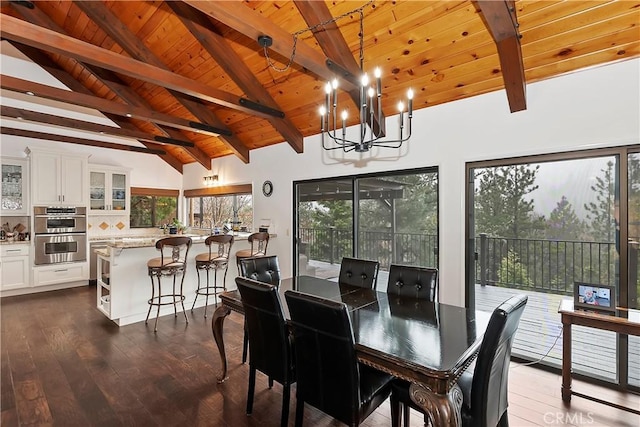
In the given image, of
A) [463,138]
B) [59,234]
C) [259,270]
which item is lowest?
[259,270]

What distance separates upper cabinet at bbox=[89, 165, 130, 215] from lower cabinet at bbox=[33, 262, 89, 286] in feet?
3.64

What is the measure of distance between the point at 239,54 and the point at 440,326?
374cm

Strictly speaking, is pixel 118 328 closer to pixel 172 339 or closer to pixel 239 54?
pixel 172 339

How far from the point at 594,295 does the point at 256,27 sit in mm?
3410

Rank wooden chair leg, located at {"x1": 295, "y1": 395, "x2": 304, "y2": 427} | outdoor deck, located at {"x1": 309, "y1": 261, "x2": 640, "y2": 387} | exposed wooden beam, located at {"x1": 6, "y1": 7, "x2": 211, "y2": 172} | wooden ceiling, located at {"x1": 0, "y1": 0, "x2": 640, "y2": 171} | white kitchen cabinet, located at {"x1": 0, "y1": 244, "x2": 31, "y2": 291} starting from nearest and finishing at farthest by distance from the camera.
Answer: wooden chair leg, located at {"x1": 295, "y1": 395, "x2": 304, "y2": 427} < wooden ceiling, located at {"x1": 0, "y1": 0, "x2": 640, "y2": 171} < outdoor deck, located at {"x1": 309, "y1": 261, "x2": 640, "y2": 387} < exposed wooden beam, located at {"x1": 6, "y1": 7, "x2": 211, "y2": 172} < white kitchen cabinet, located at {"x1": 0, "y1": 244, "x2": 31, "y2": 291}

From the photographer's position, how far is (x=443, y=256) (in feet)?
11.6

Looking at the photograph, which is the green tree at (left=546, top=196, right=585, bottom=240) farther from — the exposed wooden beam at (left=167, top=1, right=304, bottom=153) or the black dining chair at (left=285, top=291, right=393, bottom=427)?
Answer: the exposed wooden beam at (left=167, top=1, right=304, bottom=153)

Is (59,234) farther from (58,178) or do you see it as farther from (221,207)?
(221,207)

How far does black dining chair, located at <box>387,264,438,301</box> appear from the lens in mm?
2523

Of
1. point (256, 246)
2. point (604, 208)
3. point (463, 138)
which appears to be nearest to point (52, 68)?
point (256, 246)

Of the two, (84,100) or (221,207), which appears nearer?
(84,100)

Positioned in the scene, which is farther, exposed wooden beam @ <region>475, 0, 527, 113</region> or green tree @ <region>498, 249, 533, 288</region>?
green tree @ <region>498, 249, 533, 288</region>

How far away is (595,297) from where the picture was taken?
2.39 m

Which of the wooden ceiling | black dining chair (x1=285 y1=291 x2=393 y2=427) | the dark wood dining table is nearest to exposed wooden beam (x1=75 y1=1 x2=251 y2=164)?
the wooden ceiling
